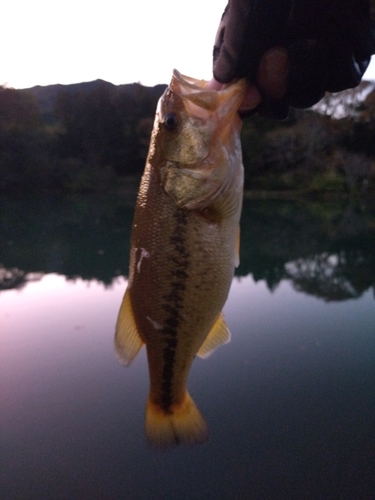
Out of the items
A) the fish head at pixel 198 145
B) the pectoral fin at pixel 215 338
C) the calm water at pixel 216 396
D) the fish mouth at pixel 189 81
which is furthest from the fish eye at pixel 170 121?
the calm water at pixel 216 396

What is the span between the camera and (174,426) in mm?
1650

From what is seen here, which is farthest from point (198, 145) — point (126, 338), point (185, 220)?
point (126, 338)

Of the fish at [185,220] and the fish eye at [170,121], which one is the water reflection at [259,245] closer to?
the fish at [185,220]

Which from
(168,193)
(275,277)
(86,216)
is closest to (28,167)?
(86,216)

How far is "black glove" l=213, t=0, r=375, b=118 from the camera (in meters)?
1.30

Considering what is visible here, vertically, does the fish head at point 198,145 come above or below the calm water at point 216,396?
above

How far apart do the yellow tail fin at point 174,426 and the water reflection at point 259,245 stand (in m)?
8.60

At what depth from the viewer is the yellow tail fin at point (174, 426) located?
5.37 feet

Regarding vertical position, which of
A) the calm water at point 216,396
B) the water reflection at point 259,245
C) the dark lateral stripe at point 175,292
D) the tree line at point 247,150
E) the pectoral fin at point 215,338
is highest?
the tree line at point 247,150

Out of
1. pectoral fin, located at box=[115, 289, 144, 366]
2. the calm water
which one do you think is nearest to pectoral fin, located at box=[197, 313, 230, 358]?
pectoral fin, located at box=[115, 289, 144, 366]

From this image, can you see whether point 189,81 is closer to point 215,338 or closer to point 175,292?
point 175,292

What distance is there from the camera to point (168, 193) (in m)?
1.49

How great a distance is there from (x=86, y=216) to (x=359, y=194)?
18.0 m

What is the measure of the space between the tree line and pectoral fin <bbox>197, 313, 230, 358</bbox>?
28.9m
